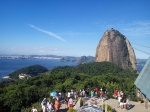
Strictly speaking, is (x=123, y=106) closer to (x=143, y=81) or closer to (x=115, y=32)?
(x=143, y=81)

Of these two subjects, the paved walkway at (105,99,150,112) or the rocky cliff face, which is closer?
the paved walkway at (105,99,150,112)

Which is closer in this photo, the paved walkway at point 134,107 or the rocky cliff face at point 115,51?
the paved walkway at point 134,107

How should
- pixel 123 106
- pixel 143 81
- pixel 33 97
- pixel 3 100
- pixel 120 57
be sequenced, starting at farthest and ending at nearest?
pixel 120 57, pixel 33 97, pixel 3 100, pixel 123 106, pixel 143 81

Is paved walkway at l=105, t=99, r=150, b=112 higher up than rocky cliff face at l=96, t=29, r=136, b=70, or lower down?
lower down

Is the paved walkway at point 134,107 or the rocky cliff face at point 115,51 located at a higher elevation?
the rocky cliff face at point 115,51

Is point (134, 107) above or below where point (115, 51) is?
below

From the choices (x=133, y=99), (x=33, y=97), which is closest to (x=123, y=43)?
(x=33, y=97)

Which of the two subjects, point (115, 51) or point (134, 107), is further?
point (115, 51)

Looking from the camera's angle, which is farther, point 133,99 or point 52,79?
point 52,79
